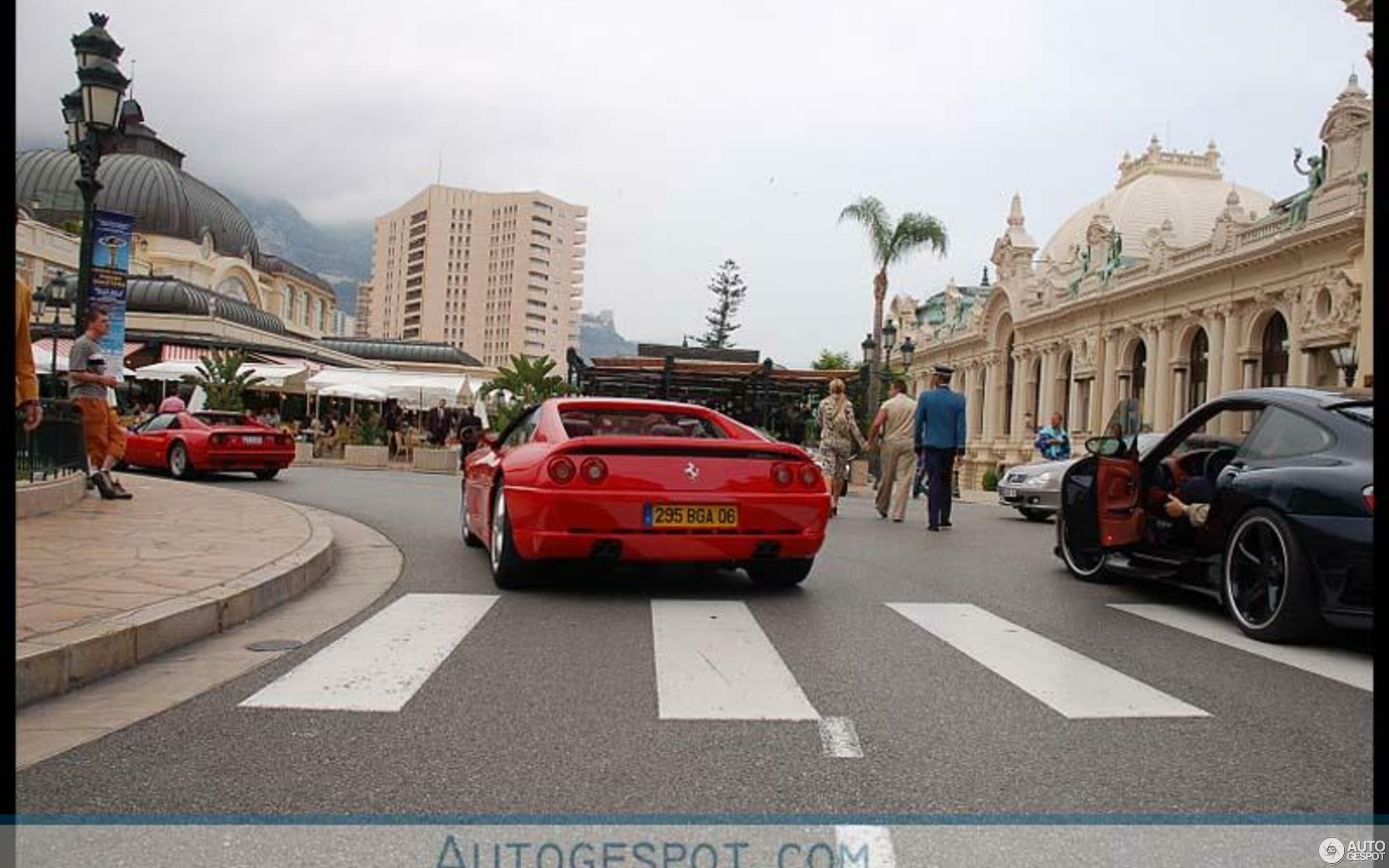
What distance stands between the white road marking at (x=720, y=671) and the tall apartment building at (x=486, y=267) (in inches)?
6051

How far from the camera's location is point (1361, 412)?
18.3 ft

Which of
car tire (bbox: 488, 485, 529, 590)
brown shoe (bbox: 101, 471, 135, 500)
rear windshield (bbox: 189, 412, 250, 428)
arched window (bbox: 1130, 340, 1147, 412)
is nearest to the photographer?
car tire (bbox: 488, 485, 529, 590)

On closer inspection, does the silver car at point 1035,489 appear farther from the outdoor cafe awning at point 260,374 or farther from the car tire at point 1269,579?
the outdoor cafe awning at point 260,374

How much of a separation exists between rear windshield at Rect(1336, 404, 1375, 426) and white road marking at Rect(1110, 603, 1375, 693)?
1.18 m

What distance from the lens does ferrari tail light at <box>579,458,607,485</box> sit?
20.6 ft

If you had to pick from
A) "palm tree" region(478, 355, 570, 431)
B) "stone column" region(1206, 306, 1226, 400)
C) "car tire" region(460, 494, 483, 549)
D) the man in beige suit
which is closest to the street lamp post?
"car tire" region(460, 494, 483, 549)

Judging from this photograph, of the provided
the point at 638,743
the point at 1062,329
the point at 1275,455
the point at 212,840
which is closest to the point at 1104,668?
the point at 1275,455

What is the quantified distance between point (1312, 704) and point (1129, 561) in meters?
3.18

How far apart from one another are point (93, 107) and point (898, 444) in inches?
369

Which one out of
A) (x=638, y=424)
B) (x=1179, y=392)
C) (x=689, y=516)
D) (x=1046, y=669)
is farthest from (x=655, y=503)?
(x=1179, y=392)

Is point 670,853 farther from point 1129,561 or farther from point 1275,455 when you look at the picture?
point 1129,561

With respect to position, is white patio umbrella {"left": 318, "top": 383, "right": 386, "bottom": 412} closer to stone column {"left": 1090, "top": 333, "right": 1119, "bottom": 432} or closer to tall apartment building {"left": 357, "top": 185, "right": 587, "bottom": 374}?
stone column {"left": 1090, "top": 333, "right": 1119, "bottom": 432}

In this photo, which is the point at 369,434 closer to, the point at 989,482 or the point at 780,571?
the point at 989,482

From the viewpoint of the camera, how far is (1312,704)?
13.5 ft
